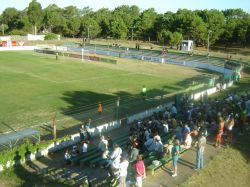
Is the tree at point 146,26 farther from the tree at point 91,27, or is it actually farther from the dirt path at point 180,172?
the dirt path at point 180,172

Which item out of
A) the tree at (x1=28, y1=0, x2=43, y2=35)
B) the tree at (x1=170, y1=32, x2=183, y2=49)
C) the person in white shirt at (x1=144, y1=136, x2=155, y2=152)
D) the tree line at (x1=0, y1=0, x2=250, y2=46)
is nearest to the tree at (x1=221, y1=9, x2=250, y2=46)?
the tree line at (x1=0, y1=0, x2=250, y2=46)

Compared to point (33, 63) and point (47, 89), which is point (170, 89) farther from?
point (33, 63)

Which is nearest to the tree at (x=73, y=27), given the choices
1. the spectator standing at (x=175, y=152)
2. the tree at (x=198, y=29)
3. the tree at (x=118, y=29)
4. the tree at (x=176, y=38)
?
the tree at (x=118, y=29)

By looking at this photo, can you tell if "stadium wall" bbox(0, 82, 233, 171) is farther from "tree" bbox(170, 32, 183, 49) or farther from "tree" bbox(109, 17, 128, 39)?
"tree" bbox(109, 17, 128, 39)

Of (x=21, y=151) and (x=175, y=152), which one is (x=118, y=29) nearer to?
(x=21, y=151)

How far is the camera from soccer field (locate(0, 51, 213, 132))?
25891 millimetres

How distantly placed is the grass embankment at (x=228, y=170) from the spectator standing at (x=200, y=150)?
12.6 inches

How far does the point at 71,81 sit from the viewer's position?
1513 inches

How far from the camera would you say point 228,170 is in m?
15.1

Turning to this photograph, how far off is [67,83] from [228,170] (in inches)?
991

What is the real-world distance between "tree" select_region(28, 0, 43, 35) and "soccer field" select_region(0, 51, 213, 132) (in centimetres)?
7170

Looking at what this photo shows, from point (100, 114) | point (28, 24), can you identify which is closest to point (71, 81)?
point (100, 114)

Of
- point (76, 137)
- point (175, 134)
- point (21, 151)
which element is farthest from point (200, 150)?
point (21, 151)

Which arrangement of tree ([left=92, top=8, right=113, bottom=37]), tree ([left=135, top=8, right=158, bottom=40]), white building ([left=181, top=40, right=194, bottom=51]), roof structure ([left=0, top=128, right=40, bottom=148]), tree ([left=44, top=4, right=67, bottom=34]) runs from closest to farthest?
roof structure ([left=0, top=128, right=40, bottom=148]) < white building ([left=181, top=40, right=194, bottom=51]) < tree ([left=135, top=8, right=158, bottom=40]) < tree ([left=92, top=8, right=113, bottom=37]) < tree ([left=44, top=4, right=67, bottom=34])
